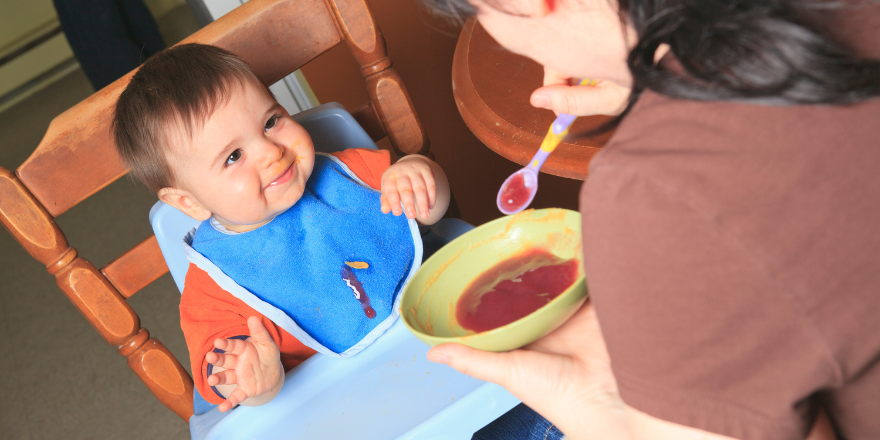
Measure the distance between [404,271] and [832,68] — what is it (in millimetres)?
815

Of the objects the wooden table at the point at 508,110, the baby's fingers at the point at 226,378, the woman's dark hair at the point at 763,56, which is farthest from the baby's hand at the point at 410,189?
the woman's dark hair at the point at 763,56

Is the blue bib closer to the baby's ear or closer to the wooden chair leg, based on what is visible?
the baby's ear

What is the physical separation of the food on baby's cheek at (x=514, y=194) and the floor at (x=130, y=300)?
0.85m

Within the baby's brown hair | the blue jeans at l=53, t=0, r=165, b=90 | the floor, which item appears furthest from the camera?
the blue jeans at l=53, t=0, r=165, b=90

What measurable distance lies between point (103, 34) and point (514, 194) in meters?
2.07

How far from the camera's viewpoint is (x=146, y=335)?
43.8 inches

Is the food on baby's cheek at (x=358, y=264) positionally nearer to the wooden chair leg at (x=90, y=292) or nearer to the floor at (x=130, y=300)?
the wooden chair leg at (x=90, y=292)

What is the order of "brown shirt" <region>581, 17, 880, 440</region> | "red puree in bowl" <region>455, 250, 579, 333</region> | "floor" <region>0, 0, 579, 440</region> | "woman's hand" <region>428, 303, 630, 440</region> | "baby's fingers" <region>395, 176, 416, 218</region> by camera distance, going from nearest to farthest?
"brown shirt" <region>581, 17, 880, 440</region>, "woman's hand" <region>428, 303, 630, 440</region>, "red puree in bowl" <region>455, 250, 579, 333</region>, "baby's fingers" <region>395, 176, 416, 218</region>, "floor" <region>0, 0, 579, 440</region>

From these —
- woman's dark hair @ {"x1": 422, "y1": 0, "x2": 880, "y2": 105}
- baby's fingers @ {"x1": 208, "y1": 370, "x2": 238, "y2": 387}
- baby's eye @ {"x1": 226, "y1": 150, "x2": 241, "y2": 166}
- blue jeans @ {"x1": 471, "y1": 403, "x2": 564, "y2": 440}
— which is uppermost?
woman's dark hair @ {"x1": 422, "y1": 0, "x2": 880, "y2": 105}

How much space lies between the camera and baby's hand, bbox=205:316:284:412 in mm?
908

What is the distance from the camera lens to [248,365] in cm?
92

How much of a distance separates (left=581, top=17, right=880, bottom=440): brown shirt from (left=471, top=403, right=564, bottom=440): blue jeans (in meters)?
0.51

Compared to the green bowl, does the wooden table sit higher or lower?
higher

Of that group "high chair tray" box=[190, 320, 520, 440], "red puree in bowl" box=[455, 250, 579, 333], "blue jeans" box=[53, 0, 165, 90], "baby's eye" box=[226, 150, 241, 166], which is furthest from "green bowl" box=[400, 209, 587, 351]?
"blue jeans" box=[53, 0, 165, 90]
